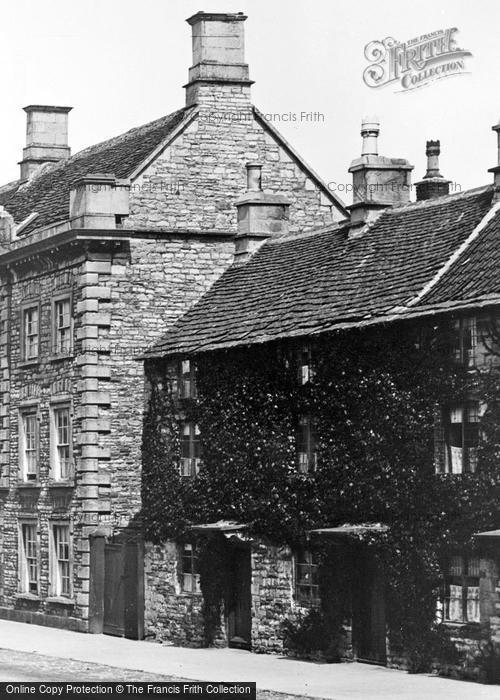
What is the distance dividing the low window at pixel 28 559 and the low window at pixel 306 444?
1239 cm

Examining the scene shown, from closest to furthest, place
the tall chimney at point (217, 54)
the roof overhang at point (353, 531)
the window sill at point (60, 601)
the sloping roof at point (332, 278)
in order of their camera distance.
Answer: the roof overhang at point (353, 531)
the sloping roof at point (332, 278)
the window sill at point (60, 601)
the tall chimney at point (217, 54)

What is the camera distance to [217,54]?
43.4 meters

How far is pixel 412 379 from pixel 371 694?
5.77 m

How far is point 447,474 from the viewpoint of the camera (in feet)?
95.4

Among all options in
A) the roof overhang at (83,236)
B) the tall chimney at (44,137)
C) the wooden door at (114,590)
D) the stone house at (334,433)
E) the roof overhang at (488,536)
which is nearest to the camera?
the roof overhang at (488,536)

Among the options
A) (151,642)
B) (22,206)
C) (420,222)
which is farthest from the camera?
(22,206)

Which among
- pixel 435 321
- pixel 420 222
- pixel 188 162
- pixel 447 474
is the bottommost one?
pixel 447 474

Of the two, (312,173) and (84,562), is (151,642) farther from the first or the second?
(312,173)

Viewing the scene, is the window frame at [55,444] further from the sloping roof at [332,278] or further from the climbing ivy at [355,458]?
the climbing ivy at [355,458]

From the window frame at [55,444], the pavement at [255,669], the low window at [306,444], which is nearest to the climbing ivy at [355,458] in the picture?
the low window at [306,444]

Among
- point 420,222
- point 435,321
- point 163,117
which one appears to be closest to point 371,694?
point 435,321

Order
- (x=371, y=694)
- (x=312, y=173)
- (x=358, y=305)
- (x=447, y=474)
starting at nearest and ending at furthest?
(x=371, y=694) → (x=447, y=474) → (x=358, y=305) → (x=312, y=173)

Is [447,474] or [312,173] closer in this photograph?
[447,474]

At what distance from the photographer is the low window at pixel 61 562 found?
1652 inches
